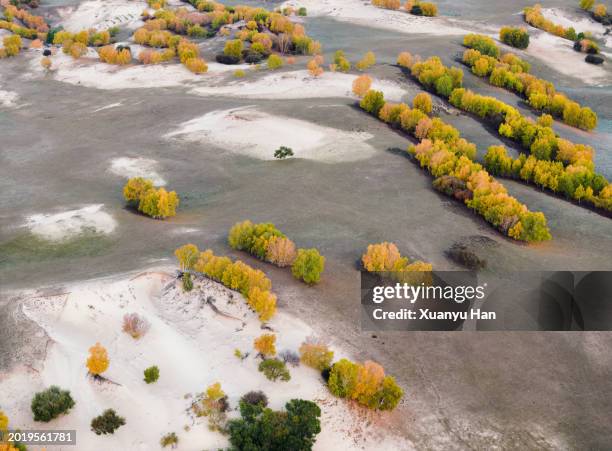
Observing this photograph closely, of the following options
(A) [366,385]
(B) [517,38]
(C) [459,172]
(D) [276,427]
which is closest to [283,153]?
(C) [459,172]

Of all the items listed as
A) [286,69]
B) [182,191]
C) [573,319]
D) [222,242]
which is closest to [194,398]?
[222,242]

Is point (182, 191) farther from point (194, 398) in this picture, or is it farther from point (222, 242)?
point (194, 398)

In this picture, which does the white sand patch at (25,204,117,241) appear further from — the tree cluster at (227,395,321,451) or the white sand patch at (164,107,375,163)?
the tree cluster at (227,395,321,451)

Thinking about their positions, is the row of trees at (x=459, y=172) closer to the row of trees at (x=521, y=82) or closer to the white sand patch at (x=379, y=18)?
the row of trees at (x=521, y=82)

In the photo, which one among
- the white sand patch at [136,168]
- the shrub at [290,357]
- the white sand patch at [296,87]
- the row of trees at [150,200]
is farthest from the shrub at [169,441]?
the white sand patch at [296,87]

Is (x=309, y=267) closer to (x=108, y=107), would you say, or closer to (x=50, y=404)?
(x=50, y=404)

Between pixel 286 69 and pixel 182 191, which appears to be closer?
pixel 182 191
